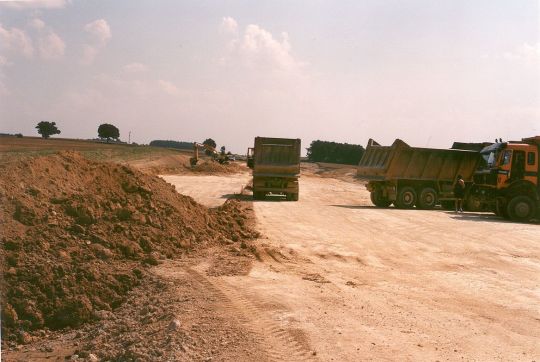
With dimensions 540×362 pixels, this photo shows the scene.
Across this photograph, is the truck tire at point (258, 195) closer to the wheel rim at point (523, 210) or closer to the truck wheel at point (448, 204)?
the truck wheel at point (448, 204)

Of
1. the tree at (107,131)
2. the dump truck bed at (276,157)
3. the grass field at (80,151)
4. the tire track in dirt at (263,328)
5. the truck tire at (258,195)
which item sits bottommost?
the tire track in dirt at (263,328)

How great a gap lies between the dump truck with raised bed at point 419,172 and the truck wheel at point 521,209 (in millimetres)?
3307

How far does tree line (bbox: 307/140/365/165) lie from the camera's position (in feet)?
247

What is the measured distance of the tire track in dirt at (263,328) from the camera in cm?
597

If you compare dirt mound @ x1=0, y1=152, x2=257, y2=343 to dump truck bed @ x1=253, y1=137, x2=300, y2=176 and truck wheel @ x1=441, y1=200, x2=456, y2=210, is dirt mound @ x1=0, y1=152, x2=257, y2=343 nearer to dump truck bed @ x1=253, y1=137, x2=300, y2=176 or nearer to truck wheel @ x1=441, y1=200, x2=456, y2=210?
dump truck bed @ x1=253, y1=137, x2=300, y2=176

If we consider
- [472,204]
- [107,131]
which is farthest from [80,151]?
[107,131]

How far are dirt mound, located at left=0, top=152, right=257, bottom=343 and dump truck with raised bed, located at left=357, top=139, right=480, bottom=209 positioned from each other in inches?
431

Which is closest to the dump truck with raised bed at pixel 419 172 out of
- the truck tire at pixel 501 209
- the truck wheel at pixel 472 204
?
the truck wheel at pixel 472 204

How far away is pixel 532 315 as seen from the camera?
7844 millimetres

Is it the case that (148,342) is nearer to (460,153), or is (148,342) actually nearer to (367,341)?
(367,341)

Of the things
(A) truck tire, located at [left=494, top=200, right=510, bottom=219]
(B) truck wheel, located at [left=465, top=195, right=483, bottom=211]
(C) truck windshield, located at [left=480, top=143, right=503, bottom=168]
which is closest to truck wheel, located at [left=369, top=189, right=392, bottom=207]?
(B) truck wheel, located at [left=465, top=195, right=483, bottom=211]

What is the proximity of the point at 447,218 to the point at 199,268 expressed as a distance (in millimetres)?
12454

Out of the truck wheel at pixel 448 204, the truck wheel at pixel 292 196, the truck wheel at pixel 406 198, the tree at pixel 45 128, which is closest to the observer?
the truck wheel at pixel 406 198

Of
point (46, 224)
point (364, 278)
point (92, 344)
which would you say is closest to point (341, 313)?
point (364, 278)
